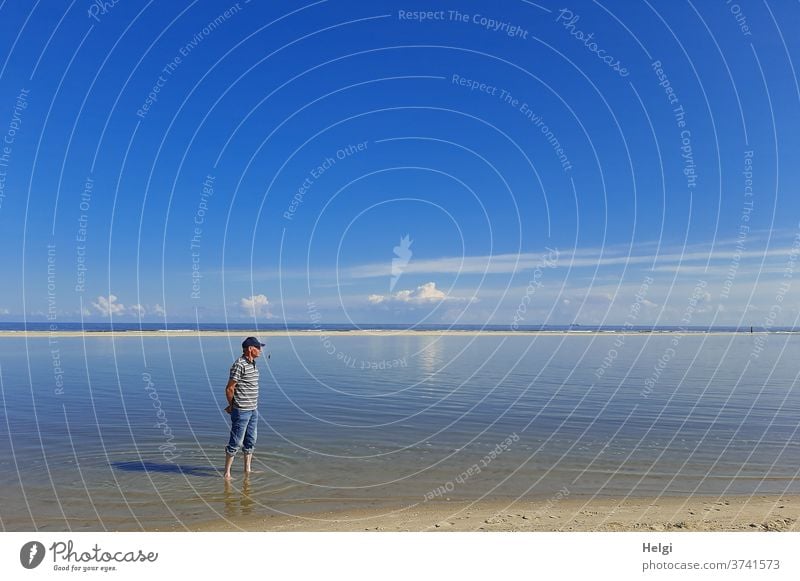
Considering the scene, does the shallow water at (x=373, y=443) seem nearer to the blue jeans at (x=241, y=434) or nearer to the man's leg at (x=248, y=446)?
the man's leg at (x=248, y=446)

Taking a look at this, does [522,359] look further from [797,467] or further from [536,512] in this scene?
[536,512]

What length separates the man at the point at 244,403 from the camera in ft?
43.0

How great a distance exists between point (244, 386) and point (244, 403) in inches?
14.7

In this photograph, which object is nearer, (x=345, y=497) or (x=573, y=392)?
(x=345, y=497)

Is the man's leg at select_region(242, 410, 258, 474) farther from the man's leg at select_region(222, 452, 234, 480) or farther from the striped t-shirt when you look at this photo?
the striped t-shirt

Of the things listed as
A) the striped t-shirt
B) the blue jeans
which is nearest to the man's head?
the striped t-shirt

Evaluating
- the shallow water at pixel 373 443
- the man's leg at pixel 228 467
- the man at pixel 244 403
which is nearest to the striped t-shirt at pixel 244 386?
the man at pixel 244 403

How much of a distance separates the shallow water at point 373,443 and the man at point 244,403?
2.37 ft

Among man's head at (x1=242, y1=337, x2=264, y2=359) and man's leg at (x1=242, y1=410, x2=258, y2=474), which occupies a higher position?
Answer: man's head at (x1=242, y1=337, x2=264, y2=359)

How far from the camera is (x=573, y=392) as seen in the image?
86.7 ft

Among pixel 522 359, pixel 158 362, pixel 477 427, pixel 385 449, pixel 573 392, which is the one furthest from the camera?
pixel 522 359

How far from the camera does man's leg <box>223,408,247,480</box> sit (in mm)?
12844
